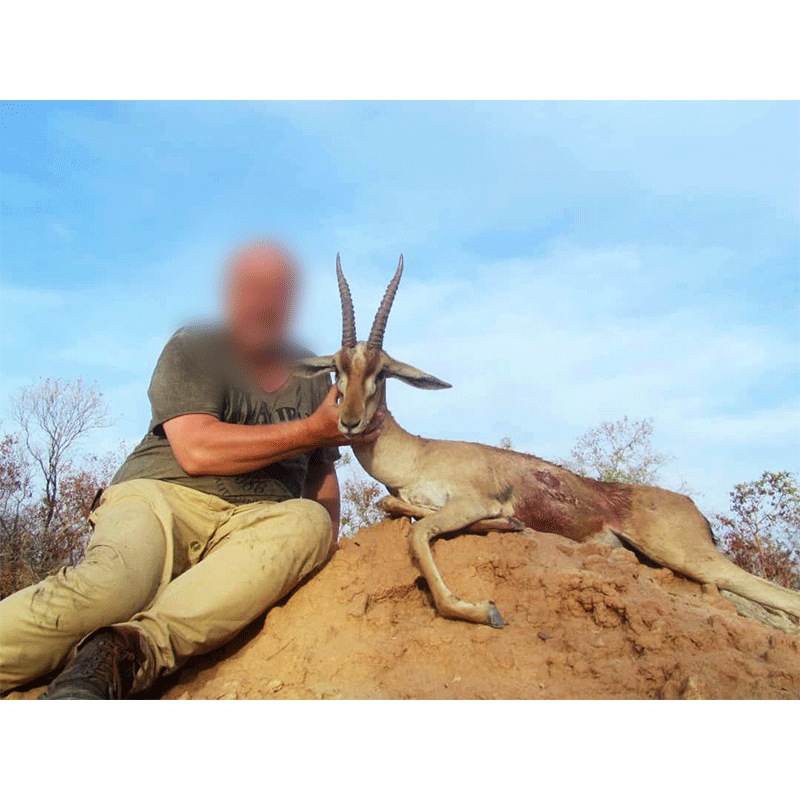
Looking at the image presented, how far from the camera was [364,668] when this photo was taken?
13.5 feet

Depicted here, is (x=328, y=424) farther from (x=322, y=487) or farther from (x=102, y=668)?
(x=102, y=668)

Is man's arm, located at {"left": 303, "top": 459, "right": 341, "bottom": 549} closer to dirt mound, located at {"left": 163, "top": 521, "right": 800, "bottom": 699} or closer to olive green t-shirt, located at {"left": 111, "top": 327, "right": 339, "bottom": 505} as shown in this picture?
olive green t-shirt, located at {"left": 111, "top": 327, "right": 339, "bottom": 505}

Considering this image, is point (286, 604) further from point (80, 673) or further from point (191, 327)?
point (191, 327)

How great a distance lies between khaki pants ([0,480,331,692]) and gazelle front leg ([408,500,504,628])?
67 centimetres

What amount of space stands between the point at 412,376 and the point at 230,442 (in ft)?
6.03

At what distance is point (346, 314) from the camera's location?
5.89 m

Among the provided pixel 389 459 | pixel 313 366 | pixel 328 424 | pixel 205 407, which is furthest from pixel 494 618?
pixel 313 366

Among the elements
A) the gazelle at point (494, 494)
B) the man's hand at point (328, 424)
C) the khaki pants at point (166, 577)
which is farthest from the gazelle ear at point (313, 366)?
the khaki pants at point (166, 577)

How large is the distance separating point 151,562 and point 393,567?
158cm

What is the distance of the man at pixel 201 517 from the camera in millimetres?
3816

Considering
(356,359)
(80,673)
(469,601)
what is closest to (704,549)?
(469,601)

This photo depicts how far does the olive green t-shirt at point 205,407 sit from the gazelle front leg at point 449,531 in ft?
3.22

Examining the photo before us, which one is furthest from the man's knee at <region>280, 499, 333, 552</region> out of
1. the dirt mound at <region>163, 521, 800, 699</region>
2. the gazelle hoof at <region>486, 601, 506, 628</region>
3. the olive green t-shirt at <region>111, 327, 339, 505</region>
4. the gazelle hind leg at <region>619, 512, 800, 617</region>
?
the gazelle hind leg at <region>619, 512, 800, 617</region>

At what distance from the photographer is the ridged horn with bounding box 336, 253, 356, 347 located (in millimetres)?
5871
